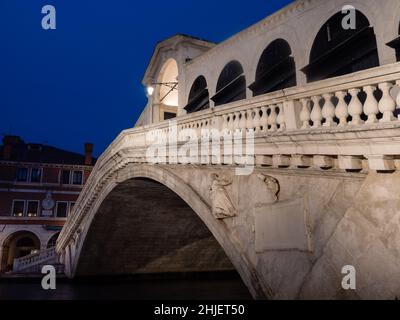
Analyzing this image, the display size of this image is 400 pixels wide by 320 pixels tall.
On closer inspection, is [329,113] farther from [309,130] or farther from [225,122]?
[225,122]

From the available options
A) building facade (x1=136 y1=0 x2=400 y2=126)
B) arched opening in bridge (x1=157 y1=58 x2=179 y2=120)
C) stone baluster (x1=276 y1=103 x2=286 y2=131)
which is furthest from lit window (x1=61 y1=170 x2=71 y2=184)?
stone baluster (x1=276 y1=103 x2=286 y2=131)

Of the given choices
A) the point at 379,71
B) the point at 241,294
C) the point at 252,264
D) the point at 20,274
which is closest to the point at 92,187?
the point at 241,294

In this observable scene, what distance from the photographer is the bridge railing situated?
3791mm

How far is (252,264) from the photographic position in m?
5.76

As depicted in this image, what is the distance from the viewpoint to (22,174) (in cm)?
2862

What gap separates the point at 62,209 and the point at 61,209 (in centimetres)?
8

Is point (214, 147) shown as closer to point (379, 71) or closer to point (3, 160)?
point (379, 71)

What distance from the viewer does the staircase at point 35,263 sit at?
2088 centimetres

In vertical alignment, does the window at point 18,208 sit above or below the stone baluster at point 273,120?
above

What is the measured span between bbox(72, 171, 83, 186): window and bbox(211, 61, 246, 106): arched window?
20922 millimetres

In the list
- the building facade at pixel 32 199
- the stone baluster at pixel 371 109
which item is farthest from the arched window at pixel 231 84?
the building facade at pixel 32 199

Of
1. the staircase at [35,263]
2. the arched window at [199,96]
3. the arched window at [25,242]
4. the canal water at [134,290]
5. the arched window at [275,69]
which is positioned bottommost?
the canal water at [134,290]

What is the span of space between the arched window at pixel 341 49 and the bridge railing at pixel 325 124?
1.19m

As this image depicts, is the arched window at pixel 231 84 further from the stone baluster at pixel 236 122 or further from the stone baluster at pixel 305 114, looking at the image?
the stone baluster at pixel 305 114
